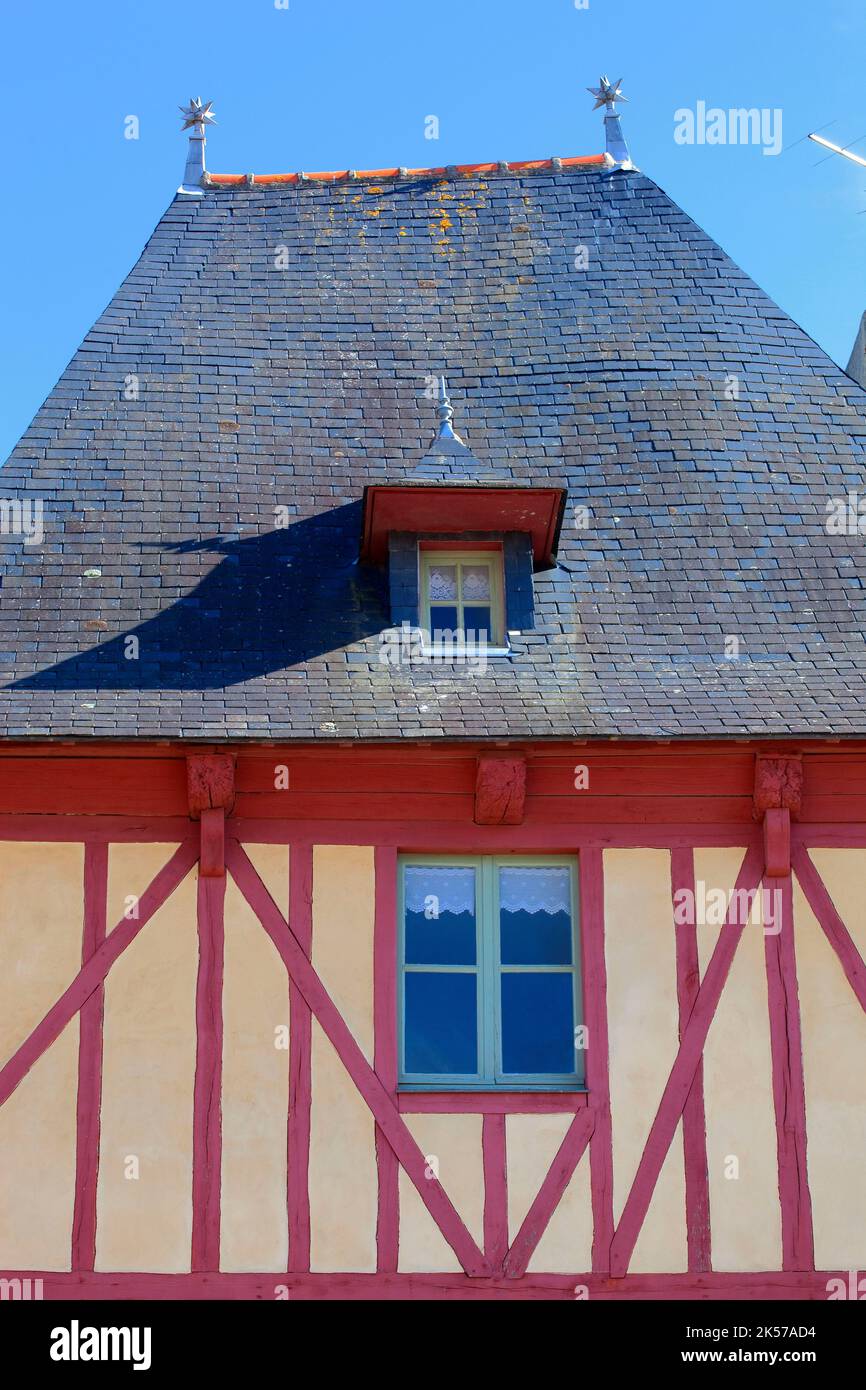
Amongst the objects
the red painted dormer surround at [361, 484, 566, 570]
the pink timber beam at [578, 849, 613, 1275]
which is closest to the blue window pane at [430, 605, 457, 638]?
the red painted dormer surround at [361, 484, 566, 570]

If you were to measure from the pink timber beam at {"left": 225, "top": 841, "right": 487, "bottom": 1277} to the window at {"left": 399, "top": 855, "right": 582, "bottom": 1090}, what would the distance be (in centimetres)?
18

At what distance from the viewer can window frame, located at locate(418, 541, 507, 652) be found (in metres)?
9.69

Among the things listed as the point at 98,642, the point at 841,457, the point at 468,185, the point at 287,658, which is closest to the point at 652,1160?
the point at 287,658

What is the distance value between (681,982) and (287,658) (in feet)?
7.49

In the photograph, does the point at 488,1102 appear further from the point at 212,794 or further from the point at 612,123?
the point at 612,123

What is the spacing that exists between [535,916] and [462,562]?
6.26ft

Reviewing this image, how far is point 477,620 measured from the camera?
9734mm

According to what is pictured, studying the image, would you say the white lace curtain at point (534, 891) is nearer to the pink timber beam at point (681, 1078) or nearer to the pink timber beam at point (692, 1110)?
the pink timber beam at point (692, 1110)

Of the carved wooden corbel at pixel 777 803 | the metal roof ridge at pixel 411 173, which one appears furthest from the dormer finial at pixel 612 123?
the carved wooden corbel at pixel 777 803

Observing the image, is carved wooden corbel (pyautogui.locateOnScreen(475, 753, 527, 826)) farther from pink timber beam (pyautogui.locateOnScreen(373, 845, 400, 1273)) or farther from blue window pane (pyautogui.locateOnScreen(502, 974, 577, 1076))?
Result: blue window pane (pyautogui.locateOnScreen(502, 974, 577, 1076))

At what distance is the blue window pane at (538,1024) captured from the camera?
342 inches

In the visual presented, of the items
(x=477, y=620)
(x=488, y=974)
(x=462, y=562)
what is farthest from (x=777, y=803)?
(x=462, y=562)
